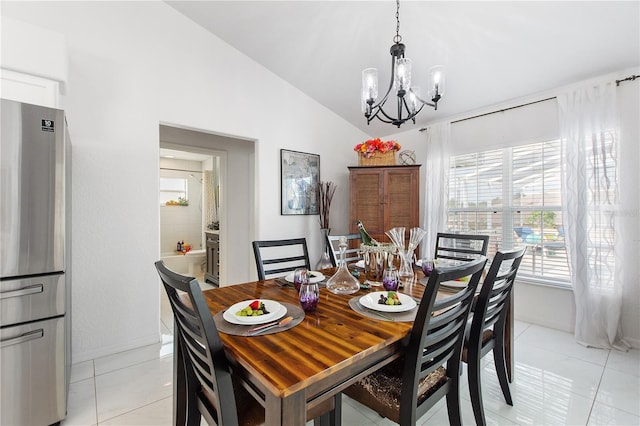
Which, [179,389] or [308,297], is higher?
[308,297]

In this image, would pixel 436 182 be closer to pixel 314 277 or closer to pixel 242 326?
pixel 314 277

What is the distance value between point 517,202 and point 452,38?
1840 millimetres

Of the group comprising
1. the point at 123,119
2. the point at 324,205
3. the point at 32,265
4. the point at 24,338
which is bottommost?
the point at 24,338

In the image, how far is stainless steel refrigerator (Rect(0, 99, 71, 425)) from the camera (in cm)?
143

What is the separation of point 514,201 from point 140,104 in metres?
3.87

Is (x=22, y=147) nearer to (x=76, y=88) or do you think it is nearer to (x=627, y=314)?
(x=76, y=88)

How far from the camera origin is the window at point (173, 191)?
598 cm

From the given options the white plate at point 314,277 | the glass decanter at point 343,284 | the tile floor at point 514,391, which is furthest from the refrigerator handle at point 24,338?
the glass decanter at point 343,284

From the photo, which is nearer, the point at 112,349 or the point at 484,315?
the point at 484,315

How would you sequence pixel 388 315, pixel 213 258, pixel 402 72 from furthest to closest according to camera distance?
1. pixel 213 258
2. pixel 402 72
3. pixel 388 315

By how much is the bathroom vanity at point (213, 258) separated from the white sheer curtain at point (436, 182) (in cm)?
324

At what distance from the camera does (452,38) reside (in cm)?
251

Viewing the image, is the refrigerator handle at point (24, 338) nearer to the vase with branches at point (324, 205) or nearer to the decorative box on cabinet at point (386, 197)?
the vase with branches at point (324, 205)

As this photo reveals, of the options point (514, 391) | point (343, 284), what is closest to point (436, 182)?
point (514, 391)
